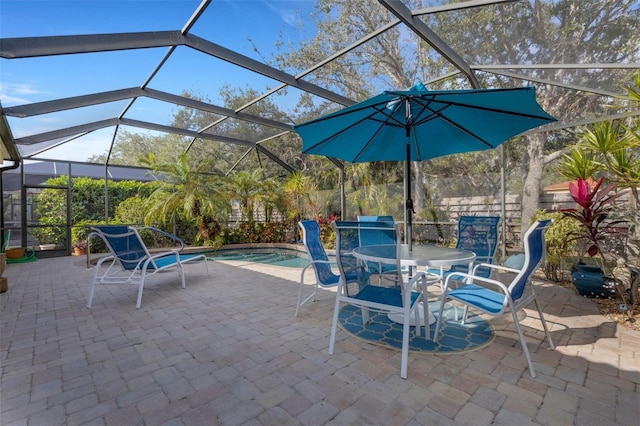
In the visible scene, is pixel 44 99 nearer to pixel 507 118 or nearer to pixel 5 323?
pixel 5 323

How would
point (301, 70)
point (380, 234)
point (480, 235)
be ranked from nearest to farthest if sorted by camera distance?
point (380, 234) → point (480, 235) → point (301, 70)

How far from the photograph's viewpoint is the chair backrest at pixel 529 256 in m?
2.40

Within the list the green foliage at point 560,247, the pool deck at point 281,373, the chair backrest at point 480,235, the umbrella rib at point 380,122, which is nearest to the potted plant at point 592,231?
the pool deck at point 281,373

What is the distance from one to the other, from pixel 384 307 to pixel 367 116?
2049mm

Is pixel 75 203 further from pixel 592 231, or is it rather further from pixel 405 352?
pixel 592 231

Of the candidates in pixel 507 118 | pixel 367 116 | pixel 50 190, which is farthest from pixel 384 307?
pixel 50 190

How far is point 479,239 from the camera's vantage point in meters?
4.24

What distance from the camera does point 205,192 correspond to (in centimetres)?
984

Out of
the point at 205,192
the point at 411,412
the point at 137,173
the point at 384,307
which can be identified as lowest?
the point at 411,412

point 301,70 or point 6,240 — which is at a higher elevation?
point 301,70

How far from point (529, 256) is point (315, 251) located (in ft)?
7.20

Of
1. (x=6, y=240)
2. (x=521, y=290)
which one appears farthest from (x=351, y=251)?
(x=6, y=240)

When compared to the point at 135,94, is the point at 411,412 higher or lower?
lower

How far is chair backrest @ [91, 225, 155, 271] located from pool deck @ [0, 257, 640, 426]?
2.84 feet
